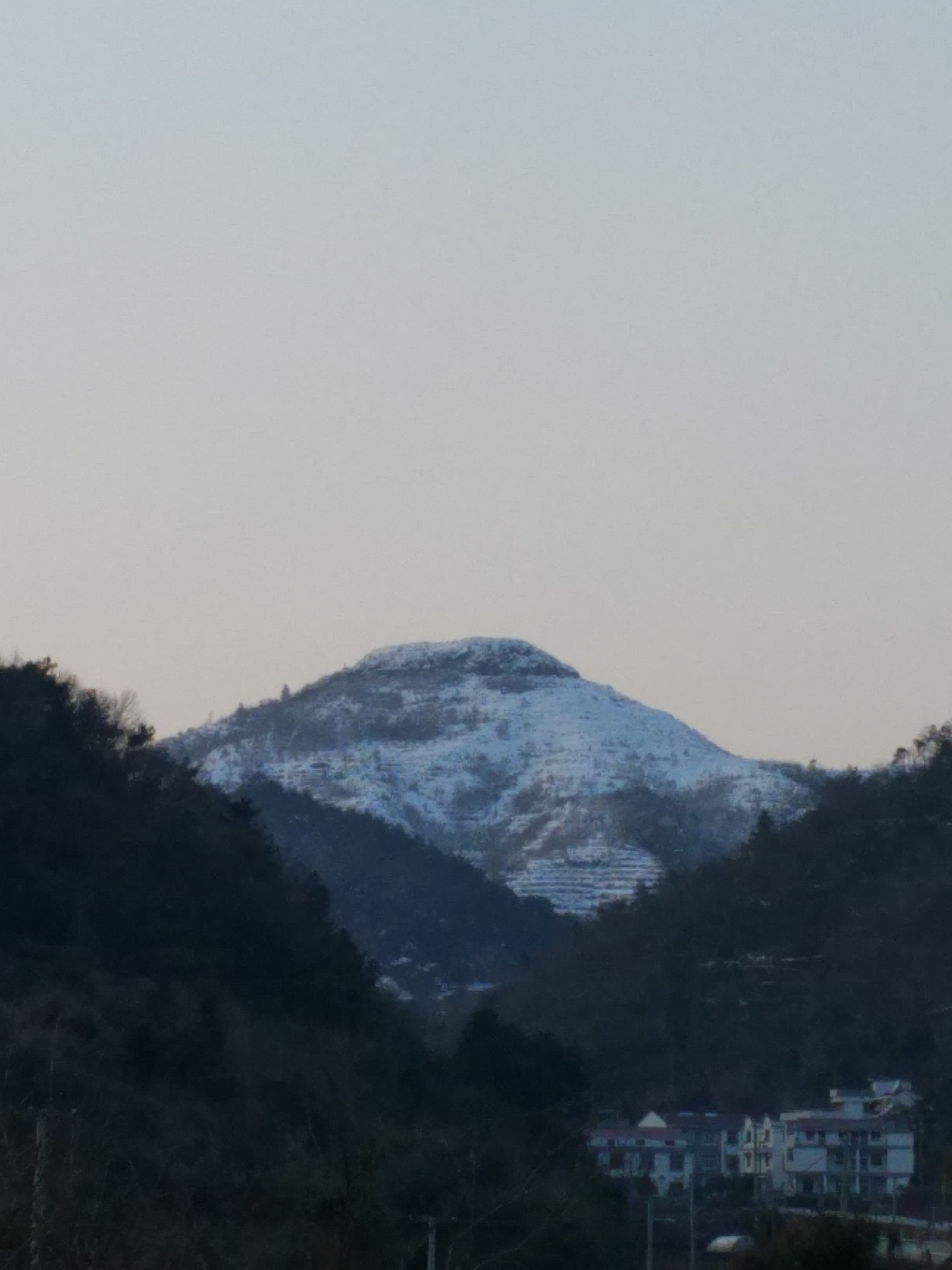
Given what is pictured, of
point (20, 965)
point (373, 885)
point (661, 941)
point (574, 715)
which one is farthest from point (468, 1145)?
point (574, 715)

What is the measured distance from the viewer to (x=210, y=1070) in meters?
33.0

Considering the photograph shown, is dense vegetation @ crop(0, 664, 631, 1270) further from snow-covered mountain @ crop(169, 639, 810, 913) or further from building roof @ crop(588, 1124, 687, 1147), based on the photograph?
snow-covered mountain @ crop(169, 639, 810, 913)

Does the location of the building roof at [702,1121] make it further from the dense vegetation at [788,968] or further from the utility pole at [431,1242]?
the utility pole at [431,1242]

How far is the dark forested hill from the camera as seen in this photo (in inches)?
4023

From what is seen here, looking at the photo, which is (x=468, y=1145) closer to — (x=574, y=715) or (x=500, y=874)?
(x=500, y=874)

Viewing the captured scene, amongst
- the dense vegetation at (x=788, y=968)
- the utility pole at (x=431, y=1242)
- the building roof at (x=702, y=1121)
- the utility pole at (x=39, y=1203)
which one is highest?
the dense vegetation at (x=788, y=968)

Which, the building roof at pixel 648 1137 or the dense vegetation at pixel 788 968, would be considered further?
the dense vegetation at pixel 788 968

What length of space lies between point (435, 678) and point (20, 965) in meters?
161

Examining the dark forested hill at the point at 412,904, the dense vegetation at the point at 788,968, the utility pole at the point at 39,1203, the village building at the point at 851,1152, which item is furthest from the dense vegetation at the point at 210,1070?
the dark forested hill at the point at 412,904

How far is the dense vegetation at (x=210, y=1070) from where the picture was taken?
16.6 metres

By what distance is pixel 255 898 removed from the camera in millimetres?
45531

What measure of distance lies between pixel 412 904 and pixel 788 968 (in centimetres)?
4254

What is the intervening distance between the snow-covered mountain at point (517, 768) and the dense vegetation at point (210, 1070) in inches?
3349

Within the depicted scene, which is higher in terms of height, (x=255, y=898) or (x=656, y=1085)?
(x=255, y=898)
